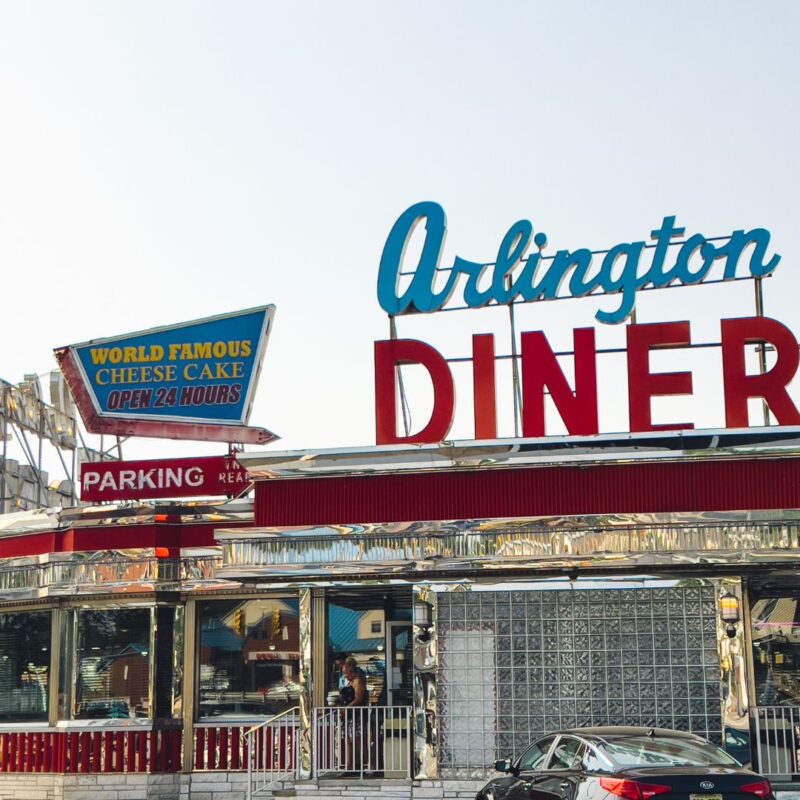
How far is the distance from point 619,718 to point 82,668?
8636mm

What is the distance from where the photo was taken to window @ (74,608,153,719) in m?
20.9

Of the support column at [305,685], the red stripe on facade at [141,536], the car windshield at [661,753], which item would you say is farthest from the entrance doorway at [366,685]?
the car windshield at [661,753]

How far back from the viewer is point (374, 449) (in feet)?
59.6

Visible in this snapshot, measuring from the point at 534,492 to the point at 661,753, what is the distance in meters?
5.50

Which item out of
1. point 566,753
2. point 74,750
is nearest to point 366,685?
point 74,750

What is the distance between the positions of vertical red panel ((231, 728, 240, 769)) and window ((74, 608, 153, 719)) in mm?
1334

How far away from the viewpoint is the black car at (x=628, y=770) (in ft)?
39.1

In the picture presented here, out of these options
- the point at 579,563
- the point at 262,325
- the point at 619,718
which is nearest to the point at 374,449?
the point at 579,563

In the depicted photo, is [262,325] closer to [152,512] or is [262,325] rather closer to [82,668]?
[152,512]

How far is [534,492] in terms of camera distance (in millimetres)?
17734

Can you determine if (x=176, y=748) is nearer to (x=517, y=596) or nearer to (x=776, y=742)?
(x=517, y=596)

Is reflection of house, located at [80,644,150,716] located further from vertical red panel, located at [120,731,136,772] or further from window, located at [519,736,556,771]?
window, located at [519,736,556,771]

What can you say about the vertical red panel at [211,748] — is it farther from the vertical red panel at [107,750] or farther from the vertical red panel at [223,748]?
the vertical red panel at [107,750]

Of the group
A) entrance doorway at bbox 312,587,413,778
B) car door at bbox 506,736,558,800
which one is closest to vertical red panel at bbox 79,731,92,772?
entrance doorway at bbox 312,587,413,778
